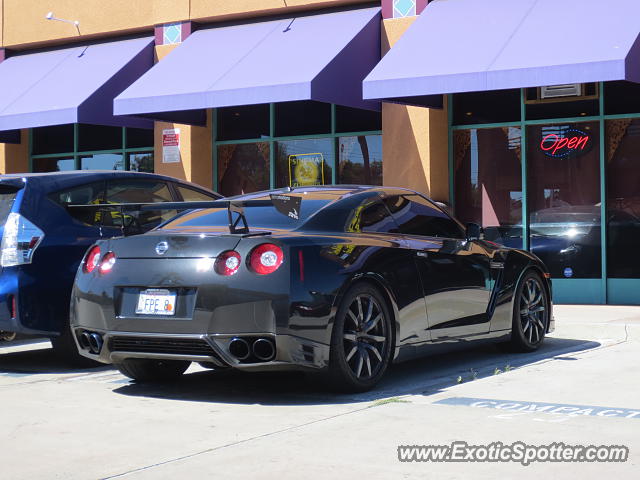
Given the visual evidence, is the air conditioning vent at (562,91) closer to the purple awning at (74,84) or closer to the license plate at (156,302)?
the purple awning at (74,84)

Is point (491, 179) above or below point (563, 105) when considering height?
below

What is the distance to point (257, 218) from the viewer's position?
696 centimetres

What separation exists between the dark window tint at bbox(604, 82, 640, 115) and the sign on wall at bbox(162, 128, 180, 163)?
738cm

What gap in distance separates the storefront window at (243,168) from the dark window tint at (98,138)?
2.69 meters

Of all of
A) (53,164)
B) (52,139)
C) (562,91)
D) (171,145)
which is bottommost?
(53,164)

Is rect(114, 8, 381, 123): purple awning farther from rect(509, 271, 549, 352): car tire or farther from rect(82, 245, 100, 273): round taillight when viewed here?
rect(82, 245, 100, 273): round taillight

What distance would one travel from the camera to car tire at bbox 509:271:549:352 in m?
8.50

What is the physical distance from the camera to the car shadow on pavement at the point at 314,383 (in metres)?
6.57

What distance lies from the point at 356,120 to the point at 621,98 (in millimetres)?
4231

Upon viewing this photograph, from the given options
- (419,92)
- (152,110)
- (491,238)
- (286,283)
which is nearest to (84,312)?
(286,283)

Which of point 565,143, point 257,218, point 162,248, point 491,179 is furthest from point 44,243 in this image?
point 565,143

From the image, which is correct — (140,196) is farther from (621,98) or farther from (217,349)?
(621,98)

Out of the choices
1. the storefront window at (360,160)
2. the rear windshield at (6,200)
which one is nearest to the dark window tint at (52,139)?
the storefront window at (360,160)

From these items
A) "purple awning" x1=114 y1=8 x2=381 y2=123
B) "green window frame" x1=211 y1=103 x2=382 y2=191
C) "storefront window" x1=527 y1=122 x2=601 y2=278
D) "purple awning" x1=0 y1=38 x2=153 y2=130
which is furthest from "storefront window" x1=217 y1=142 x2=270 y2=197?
"storefront window" x1=527 y1=122 x2=601 y2=278
